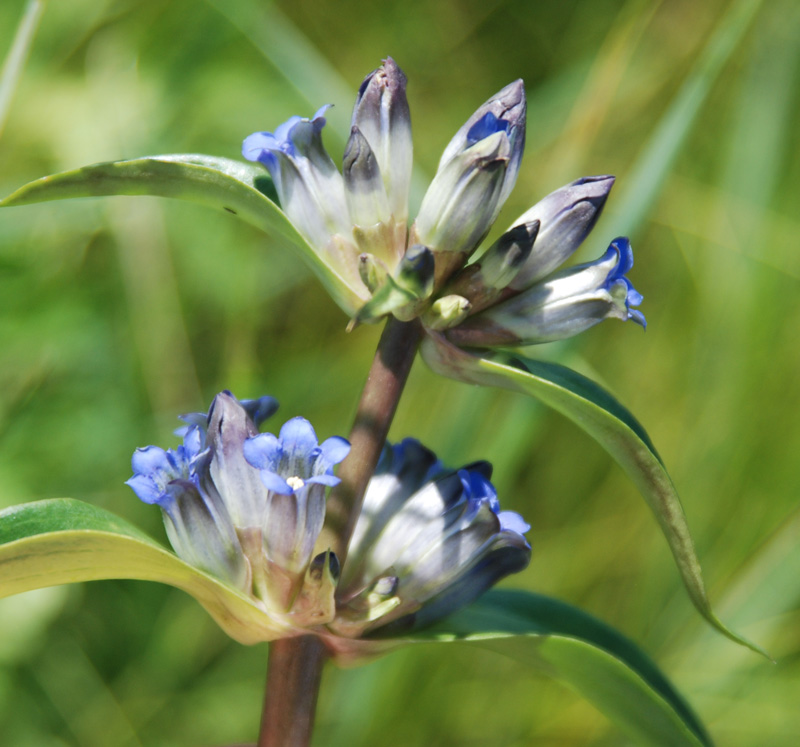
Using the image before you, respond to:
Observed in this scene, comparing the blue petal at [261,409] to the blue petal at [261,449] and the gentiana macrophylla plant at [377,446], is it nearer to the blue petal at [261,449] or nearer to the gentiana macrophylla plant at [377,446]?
the gentiana macrophylla plant at [377,446]

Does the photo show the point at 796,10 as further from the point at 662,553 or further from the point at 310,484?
the point at 310,484

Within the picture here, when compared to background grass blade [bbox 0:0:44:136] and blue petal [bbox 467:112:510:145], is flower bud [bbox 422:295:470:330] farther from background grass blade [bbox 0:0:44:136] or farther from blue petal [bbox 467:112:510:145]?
background grass blade [bbox 0:0:44:136]

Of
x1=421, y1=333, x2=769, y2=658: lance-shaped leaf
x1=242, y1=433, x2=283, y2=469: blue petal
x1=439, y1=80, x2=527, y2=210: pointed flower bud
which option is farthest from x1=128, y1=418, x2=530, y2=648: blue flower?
x1=439, y1=80, x2=527, y2=210: pointed flower bud

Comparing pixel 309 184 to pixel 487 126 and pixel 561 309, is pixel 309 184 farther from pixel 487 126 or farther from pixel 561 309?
pixel 561 309

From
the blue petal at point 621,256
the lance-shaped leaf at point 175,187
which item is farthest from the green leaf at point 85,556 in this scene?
the blue petal at point 621,256

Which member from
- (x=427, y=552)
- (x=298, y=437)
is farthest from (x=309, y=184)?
(x=427, y=552)

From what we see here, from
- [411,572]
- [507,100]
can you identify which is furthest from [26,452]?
[507,100]

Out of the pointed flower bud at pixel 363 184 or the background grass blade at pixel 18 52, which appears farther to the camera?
the background grass blade at pixel 18 52
